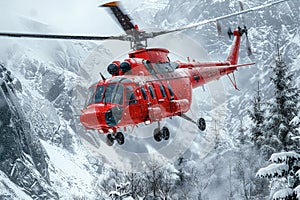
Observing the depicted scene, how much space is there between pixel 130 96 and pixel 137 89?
508 mm

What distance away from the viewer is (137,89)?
18.2 meters

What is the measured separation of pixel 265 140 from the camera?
33375 millimetres

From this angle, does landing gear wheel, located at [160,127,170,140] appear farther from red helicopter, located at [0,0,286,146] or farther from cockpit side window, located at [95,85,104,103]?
cockpit side window, located at [95,85,104,103]

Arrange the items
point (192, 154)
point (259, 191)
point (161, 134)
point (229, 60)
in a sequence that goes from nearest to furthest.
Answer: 1. point (161, 134)
2. point (229, 60)
3. point (259, 191)
4. point (192, 154)

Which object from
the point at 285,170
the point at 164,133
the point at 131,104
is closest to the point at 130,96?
the point at 131,104

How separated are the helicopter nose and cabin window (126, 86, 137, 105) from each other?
547mm

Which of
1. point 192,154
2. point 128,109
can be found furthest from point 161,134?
point 192,154

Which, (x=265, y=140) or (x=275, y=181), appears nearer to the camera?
(x=275, y=181)

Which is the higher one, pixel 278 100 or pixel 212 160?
pixel 278 100

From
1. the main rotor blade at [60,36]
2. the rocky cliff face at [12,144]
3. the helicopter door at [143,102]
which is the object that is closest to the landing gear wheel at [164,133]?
the helicopter door at [143,102]

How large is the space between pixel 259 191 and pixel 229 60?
14092 millimetres

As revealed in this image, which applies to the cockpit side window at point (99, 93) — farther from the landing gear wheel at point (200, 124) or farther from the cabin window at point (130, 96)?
the landing gear wheel at point (200, 124)

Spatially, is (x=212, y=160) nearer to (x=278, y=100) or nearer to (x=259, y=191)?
(x=259, y=191)

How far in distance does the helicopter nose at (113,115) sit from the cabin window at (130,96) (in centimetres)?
55
